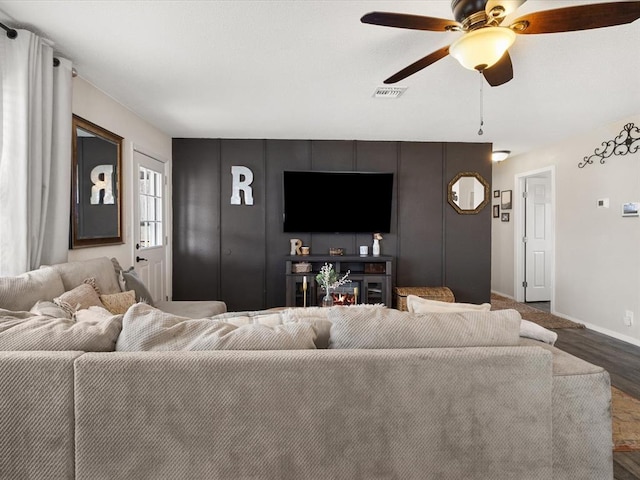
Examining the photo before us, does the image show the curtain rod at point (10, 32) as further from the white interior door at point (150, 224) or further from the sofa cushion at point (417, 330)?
the sofa cushion at point (417, 330)

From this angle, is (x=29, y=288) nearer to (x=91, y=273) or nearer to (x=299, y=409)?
(x=91, y=273)

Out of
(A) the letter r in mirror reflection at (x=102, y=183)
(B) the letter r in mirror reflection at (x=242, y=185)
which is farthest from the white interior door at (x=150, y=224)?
(B) the letter r in mirror reflection at (x=242, y=185)

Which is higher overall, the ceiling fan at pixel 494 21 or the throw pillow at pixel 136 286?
the ceiling fan at pixel 494 21

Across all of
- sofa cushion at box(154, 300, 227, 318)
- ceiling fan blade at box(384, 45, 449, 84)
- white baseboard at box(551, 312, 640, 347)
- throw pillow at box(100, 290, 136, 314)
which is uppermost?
ceiling fan blade at box(384, 45, 449, 84)

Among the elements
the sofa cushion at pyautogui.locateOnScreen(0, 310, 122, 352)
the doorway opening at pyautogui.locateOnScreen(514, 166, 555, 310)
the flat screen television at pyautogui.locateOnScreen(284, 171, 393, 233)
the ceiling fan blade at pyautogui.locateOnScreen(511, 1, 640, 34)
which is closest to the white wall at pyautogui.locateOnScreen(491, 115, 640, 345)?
the doorway opening at pyautogui.locateOnScreen(514, 166, 555, 310)

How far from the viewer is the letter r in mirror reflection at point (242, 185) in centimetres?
517

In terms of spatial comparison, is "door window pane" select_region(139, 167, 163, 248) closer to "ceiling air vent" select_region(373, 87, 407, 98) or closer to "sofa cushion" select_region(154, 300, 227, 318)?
"sofa cushion" select_region(154, 300, 227, 318)

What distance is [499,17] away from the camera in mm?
1854

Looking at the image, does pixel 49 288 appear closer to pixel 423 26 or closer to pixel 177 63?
pixel 177 63

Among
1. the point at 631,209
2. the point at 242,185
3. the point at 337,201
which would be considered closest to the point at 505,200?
the point at 631,209

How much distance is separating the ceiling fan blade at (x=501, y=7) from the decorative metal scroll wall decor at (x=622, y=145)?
11.0ft

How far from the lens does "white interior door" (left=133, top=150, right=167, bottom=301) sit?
414 cm

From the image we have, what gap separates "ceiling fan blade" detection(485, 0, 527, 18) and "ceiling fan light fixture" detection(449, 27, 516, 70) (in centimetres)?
7

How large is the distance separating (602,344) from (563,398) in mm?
3449
